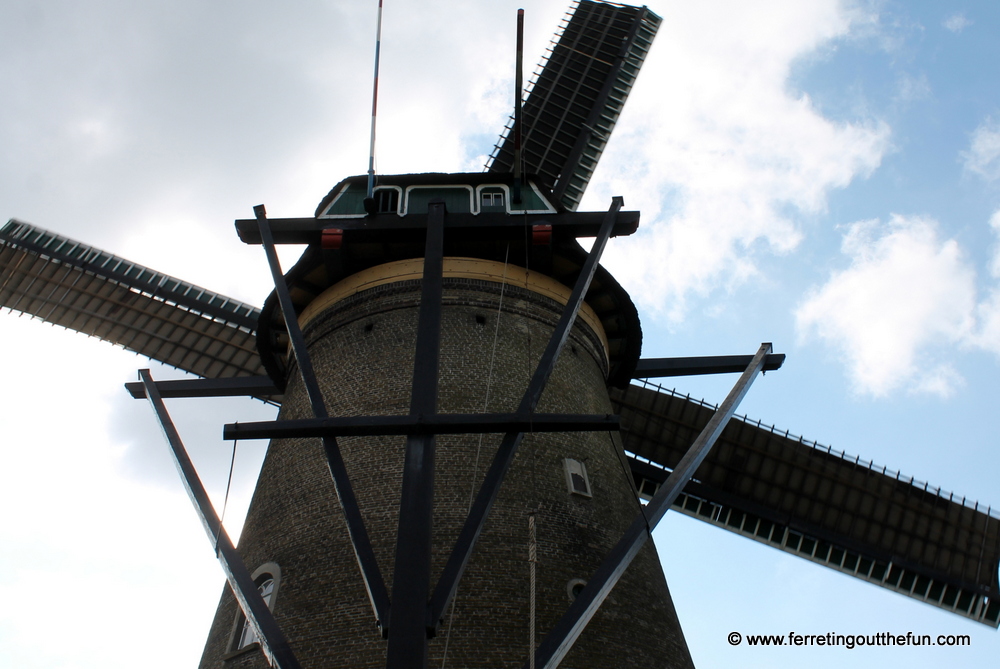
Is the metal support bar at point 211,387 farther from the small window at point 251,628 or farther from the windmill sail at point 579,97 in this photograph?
the windmill sail at point 579,97

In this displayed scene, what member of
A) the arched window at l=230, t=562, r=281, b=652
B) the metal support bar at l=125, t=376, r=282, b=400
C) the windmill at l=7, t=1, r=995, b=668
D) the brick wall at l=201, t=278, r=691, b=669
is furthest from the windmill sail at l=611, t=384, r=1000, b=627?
the arched window at l=230, t=562, r=281, b=652

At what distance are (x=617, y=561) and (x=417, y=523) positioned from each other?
2.12 metres

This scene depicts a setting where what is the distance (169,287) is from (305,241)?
32.1 feet

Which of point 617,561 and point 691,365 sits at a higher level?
point 691,365

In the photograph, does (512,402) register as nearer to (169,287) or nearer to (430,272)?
(430,272)

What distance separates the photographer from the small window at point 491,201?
13.5 metres

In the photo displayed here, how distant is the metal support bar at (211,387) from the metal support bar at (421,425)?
14.4 feet

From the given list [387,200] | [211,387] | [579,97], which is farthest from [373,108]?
[579,97]

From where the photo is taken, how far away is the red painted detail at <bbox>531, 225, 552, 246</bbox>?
12.2m

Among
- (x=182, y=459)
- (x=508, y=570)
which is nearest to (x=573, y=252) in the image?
(x=508, y=570)

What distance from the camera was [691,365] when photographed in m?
13.9

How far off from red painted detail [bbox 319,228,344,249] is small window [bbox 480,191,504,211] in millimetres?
2458

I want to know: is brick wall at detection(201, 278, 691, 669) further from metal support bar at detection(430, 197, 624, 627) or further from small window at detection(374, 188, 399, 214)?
small window at detection(374, 188, 399, 214)

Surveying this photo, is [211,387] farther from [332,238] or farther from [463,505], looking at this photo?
[463,505]
